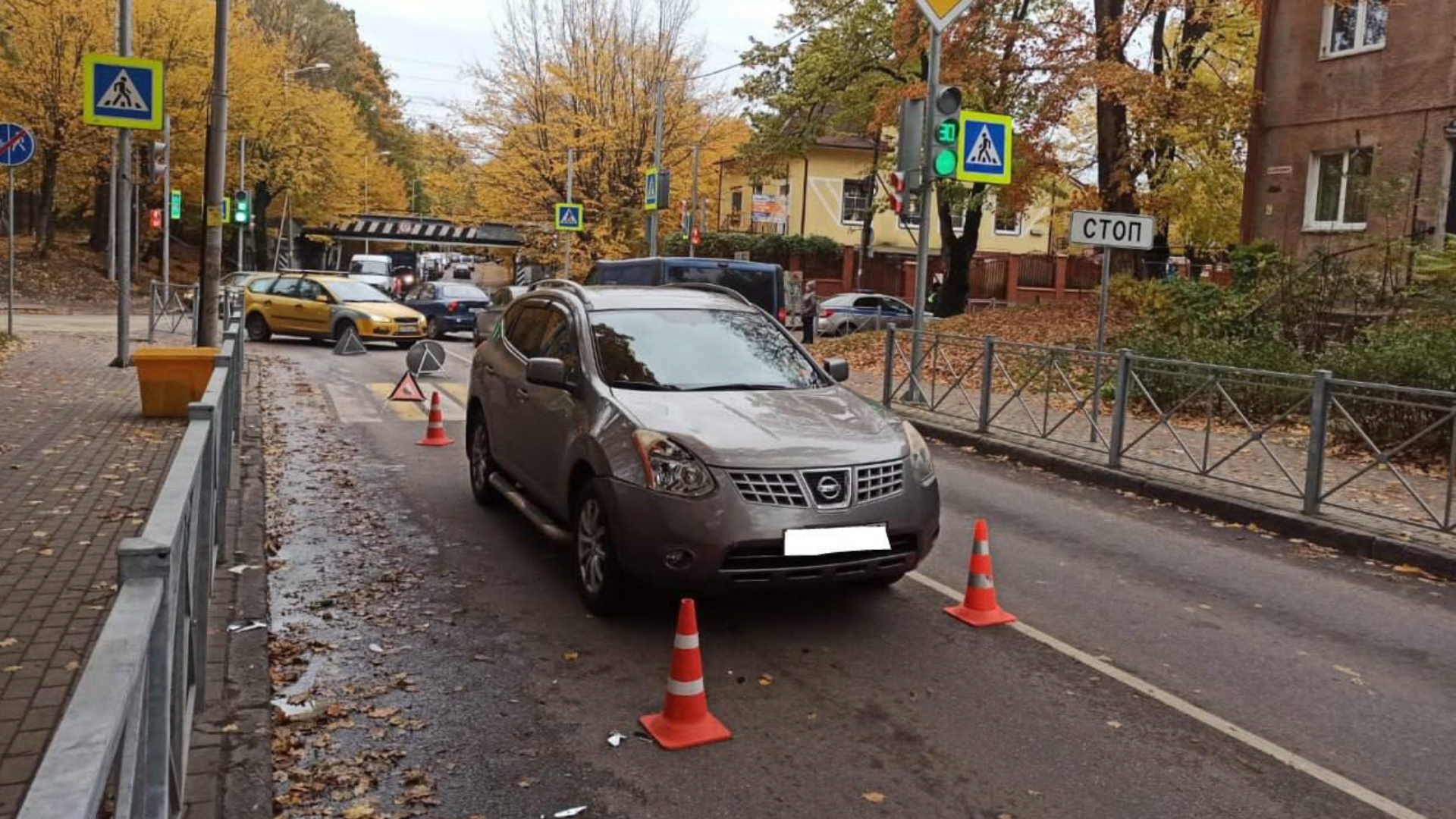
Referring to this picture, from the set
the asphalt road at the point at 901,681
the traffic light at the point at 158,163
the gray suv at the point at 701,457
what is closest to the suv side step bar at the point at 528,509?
the gray suv at the point at 701,457

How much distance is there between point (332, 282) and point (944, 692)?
21.7 meters

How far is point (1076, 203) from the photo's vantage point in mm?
22625

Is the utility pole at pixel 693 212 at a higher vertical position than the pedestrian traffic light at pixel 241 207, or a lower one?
higher

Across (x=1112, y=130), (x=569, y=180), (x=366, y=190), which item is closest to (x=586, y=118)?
(x=569, y=180)

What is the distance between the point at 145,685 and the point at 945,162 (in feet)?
43.1

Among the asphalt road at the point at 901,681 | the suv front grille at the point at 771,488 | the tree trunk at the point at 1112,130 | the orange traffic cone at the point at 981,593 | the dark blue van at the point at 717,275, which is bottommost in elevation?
the asphalt road at the point at 901,681

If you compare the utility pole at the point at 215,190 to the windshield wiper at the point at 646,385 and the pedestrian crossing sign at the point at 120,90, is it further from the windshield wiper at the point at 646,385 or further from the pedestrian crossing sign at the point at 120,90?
the windshield wiper at the point at 646,385

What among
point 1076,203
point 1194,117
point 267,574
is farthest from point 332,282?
point 267,574

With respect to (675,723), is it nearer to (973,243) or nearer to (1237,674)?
(1237,674)

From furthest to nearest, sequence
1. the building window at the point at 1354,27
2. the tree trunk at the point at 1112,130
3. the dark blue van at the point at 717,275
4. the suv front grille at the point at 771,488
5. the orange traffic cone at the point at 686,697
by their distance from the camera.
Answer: the tree trunk at the point at 1112,130
the building window at the point at 1354,27
the dark blue van at the point at 717,275
the suv front grille at the point at 771,488
the orange traffic cone at the point at 686,697

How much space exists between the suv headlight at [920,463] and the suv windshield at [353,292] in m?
20.0

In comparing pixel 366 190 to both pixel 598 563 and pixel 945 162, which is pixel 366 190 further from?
pixel 598 563

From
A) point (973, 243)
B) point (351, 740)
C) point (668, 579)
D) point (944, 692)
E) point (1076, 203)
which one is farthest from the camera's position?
point (973, 243)

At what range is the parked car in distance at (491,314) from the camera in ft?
62.4
